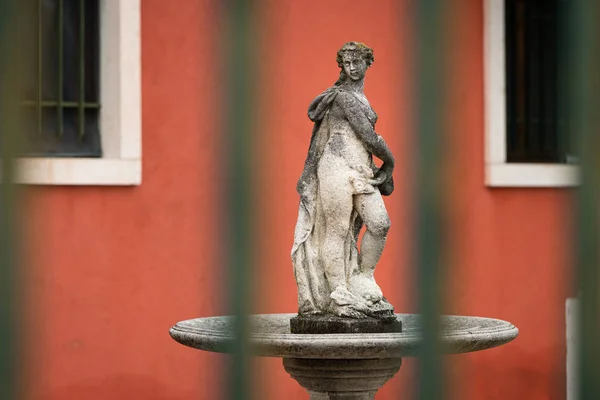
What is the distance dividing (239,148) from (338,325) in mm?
4977

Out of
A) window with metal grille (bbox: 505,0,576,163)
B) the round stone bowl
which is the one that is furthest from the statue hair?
window with metal grille (bbox: 505,0,576,163)

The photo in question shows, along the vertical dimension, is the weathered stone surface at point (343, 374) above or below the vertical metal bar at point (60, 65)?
below

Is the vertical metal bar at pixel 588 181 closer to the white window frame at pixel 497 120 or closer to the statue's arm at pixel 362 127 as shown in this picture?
the statue's arm at pixel 362 127

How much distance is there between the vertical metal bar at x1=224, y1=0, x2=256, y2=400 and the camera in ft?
5.14

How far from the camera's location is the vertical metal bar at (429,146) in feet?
5.30

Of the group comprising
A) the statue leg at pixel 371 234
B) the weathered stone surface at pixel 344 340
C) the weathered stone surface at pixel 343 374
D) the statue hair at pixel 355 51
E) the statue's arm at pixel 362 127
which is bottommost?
the weathered stone surface at pixel 343 374

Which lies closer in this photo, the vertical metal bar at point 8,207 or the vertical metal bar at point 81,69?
the vertical metal bar at point 8,207

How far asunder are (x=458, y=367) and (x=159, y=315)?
26.3 ft

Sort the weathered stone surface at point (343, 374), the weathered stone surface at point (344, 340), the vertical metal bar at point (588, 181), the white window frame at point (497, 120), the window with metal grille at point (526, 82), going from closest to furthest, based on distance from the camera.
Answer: the vertical metal bar at point (588, 181) → the weathered stone surface at point (344, 340) → the weathered stone surface at point (343, 374) → the white window frame at point (497, 120) → the window with metal grille at point (526, 82)

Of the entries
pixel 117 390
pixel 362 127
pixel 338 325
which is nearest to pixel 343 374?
pixel 338 325

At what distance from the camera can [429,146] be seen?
1.63 metres

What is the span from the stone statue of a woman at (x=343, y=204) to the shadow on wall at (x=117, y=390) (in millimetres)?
3170

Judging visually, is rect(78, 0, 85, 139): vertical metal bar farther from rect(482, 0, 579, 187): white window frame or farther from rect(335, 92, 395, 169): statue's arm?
rect(335, 92, 395, 169): statue's arm

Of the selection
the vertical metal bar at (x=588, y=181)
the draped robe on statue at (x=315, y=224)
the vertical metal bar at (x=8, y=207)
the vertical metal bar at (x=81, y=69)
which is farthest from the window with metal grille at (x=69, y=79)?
the vertical metal bar at (x=588, y=181)
